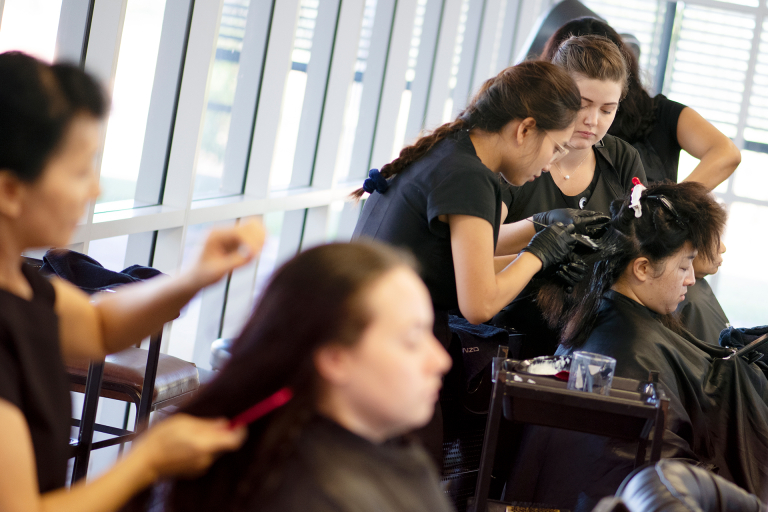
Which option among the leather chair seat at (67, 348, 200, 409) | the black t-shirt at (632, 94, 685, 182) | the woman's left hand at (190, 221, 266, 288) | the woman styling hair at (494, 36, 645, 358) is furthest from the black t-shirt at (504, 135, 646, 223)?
the woman's left hand at (190, 221, 266, 288)

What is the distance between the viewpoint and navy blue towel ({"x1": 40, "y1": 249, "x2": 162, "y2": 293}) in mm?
1878

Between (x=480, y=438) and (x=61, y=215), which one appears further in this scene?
(x=480, y=438)

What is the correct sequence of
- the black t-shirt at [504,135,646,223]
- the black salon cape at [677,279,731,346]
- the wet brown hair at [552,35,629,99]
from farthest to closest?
the black salon cape at [677,279,731,346] → the black t-shirt at [504,135,646,223] → the wet brown hair at [552,35,629,99]

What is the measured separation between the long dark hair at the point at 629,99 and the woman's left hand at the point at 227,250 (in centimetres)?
212

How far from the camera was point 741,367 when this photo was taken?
2.18 m

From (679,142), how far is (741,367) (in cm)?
125

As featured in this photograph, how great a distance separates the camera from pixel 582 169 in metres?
2.55

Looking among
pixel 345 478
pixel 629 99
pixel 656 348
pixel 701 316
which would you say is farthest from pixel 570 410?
pixel 629 99

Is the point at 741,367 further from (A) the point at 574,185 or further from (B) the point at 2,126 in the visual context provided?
(B) the point at 2,126

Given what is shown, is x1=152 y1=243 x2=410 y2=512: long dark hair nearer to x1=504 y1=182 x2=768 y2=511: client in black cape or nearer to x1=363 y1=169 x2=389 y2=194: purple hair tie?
x1=363 y1=169 x2=389 y2=194: purple hair tie

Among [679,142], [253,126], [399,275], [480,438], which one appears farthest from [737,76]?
[399,275]

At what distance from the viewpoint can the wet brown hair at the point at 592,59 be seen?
228 centimetres

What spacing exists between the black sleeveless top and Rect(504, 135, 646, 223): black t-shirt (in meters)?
1.77

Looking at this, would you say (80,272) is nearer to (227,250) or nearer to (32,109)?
(227,250)
